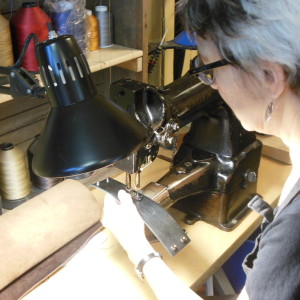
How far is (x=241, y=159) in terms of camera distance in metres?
1.32

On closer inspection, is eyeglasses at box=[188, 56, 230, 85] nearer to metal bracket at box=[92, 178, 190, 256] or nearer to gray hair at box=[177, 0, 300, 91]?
gray hair at box=[177, 0, 300, 91]

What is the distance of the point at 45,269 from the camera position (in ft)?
3.75

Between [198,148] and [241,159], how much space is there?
0.14m

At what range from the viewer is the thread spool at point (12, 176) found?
132 centimetres

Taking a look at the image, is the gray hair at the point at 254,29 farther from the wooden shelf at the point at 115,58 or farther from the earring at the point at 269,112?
the wooden shelf at the point at 115,58

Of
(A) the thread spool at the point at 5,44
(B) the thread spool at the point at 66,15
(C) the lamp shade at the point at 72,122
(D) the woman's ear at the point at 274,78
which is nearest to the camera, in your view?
(C) the lamp shade at the point at 72,122

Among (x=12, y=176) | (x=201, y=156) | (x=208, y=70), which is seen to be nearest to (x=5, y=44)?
(x=12, y=176)

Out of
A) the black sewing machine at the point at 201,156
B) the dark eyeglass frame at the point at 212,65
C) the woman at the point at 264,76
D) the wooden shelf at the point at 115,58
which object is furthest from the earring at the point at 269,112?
the wooden shelf at the point at 115,58

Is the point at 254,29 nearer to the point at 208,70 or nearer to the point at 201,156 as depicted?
the point at 208,70

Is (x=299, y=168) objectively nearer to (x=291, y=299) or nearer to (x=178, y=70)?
(x=291, y=299)

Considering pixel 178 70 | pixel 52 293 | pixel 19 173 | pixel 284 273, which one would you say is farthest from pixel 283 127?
pixel 178 70

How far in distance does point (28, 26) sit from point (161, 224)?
642mm

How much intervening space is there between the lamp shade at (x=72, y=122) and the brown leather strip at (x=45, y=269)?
53 centimetres

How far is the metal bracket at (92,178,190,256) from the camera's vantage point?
1088 millimetres
